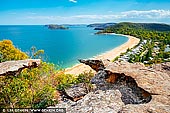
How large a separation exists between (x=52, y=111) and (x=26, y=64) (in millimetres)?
4655

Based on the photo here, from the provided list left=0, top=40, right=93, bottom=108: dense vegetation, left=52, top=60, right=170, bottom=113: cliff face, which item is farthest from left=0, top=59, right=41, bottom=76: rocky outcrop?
left=52, top=60, right=170, bottom=113: cliff face

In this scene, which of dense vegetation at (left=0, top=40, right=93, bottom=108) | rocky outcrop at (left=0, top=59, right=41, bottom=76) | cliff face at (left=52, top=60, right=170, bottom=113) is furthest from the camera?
dense vegetation at (left=0, top=40, right=93, bottom=108)

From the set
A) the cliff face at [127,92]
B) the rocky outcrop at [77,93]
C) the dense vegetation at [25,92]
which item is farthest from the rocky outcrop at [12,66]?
the cliff face at [127,92]

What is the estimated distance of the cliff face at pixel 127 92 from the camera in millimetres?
8836

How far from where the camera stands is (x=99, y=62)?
1661 centimetres

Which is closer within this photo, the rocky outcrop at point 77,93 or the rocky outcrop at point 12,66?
the rocky outcrop at point 12,66

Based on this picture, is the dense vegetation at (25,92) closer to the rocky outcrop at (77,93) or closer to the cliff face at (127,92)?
the rocky outcrop at (77,93)

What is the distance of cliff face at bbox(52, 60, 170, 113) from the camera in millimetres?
8836

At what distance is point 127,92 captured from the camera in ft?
38.7

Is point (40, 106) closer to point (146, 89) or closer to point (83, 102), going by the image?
point (83, 102)

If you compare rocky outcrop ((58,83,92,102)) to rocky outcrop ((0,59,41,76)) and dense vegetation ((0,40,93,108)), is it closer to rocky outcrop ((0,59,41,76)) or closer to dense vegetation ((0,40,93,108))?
dense vegetation ((0,40,93,108))

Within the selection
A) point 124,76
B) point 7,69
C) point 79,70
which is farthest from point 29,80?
point 79,70

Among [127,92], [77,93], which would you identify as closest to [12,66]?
[77,93]

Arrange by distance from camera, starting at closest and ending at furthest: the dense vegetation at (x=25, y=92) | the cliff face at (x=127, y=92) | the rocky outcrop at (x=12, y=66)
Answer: the cliff face at (x=127, y=92) < the rocky outcrop at (x=12, y=66) < the dense vegetation at (x=25, y=92)
